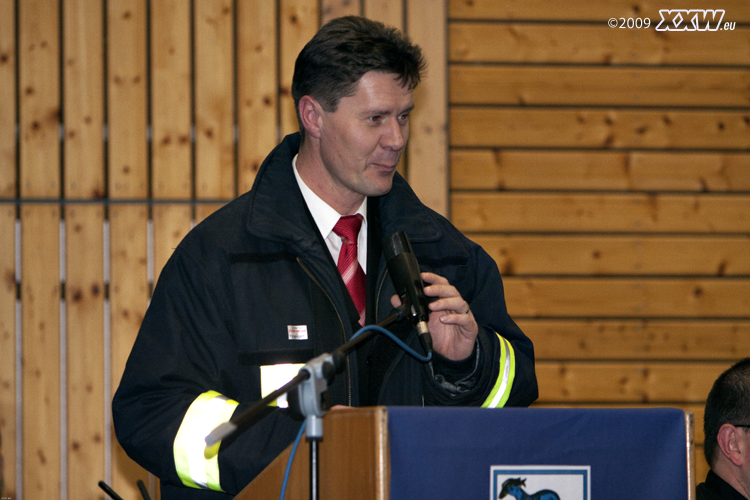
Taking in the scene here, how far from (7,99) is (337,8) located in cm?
177

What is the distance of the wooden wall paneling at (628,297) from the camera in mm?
4199

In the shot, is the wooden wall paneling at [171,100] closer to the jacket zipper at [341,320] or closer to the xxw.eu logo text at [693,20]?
the jacket zipper at [341,320]

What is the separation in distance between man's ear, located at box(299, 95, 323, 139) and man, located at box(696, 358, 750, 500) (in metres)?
1.47

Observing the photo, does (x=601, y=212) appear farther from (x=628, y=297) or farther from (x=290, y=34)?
(x=290, y=34)

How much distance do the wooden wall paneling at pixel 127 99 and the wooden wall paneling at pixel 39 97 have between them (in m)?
0.27

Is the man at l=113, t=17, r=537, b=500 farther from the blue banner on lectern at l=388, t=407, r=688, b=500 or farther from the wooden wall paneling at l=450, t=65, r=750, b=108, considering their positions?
the wooden wall paneling at l=450, t=65, r=750, b=108

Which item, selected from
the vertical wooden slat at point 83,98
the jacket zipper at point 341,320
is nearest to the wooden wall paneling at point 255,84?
the vertical wooden slat at point 83,98

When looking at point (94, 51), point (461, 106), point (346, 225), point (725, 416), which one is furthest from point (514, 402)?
point (94, 51)

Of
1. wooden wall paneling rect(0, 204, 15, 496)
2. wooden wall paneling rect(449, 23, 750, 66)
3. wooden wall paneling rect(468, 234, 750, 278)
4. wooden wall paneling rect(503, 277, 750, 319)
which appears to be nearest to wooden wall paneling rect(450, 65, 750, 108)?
wooden wall paneling rect(449, 23, 750, 66)

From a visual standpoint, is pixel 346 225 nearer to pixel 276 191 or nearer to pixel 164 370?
pixel 276 191

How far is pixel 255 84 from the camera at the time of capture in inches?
163

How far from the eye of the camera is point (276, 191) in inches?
81.6

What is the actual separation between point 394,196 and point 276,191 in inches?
13.8

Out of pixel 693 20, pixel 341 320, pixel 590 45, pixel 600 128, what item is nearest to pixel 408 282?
pixel 341 320
